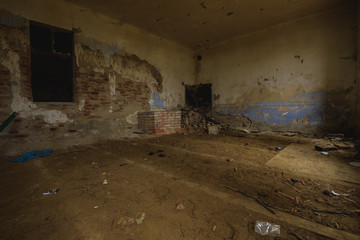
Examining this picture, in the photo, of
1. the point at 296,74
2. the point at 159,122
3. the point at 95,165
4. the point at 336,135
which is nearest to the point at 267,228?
the point at 95,165

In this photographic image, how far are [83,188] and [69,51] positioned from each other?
3.88m

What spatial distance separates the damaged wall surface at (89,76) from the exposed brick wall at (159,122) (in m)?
0.34

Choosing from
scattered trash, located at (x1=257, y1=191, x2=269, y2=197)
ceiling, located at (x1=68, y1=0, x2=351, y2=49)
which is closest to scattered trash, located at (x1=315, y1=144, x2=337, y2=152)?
scattered trash, located at (x1=257, y1=191, x2=269, y2=197)

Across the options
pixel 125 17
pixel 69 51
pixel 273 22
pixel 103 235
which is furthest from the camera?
pixel 273 22

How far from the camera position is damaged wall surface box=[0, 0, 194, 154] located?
3055mm

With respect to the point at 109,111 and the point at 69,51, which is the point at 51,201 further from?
the point at 69,51

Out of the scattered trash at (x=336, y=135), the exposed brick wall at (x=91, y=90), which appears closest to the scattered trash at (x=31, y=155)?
the exposed brick wall at (x=91, y=90)

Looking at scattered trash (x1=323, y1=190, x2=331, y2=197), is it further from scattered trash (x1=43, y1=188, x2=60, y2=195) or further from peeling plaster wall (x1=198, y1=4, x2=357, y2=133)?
peeling plaster wall (x1=198, y1=4, x2=357, y2=133)

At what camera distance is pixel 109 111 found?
4297mm

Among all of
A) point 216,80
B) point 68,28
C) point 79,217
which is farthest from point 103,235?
point 216,80

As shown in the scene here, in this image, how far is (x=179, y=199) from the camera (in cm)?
141

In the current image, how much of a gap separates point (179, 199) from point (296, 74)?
16.4 ft

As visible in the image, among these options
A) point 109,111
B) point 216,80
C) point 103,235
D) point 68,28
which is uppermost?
point 68,28

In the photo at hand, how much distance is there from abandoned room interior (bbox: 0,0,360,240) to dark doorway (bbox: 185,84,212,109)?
0.15 ft
